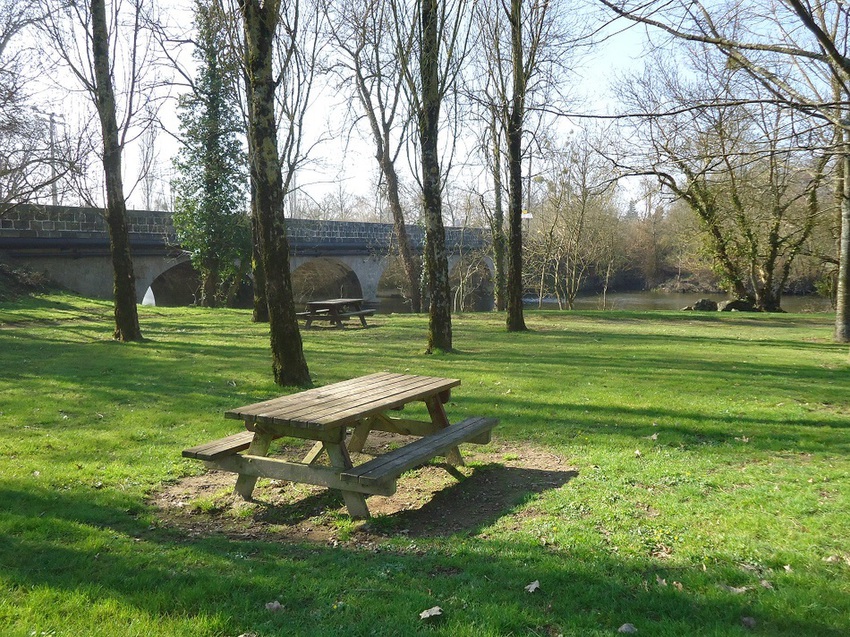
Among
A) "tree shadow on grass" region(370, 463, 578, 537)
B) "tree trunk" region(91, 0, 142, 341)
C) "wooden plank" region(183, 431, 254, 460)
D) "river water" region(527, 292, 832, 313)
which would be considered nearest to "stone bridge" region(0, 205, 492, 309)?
"tree trunk" region(91, 0, 142, 341)

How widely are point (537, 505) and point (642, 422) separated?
2920 millimetres

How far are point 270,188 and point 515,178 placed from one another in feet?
27.2

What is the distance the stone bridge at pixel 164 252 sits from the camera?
2427 centimetres

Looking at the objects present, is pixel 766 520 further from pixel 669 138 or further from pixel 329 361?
pixel 329 361

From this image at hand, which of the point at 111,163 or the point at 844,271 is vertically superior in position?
the point at 111,163

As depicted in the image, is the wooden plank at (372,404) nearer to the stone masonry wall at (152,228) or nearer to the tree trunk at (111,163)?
the tree trunk at (111,163)

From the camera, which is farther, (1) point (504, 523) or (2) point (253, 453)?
(2) point (253, 453)

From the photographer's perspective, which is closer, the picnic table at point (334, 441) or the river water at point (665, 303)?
the picnic table at point (334, 441)

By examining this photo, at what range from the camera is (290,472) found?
15.7 ft

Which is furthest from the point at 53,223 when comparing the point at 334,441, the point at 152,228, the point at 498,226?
the point at 334,441

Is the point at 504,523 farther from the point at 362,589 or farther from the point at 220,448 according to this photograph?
the point at 220,448

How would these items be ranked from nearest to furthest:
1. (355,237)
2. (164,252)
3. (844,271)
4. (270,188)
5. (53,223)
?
1. (270,188)
2. (844,271)
3. (53,223)
4. (164,252)
5. (355,237)

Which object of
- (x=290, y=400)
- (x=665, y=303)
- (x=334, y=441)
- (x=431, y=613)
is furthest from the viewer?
(x=665, y=303)

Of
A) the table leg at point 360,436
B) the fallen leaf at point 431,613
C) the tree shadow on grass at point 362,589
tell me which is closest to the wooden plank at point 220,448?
the tree shadow on grass at point 362,589
